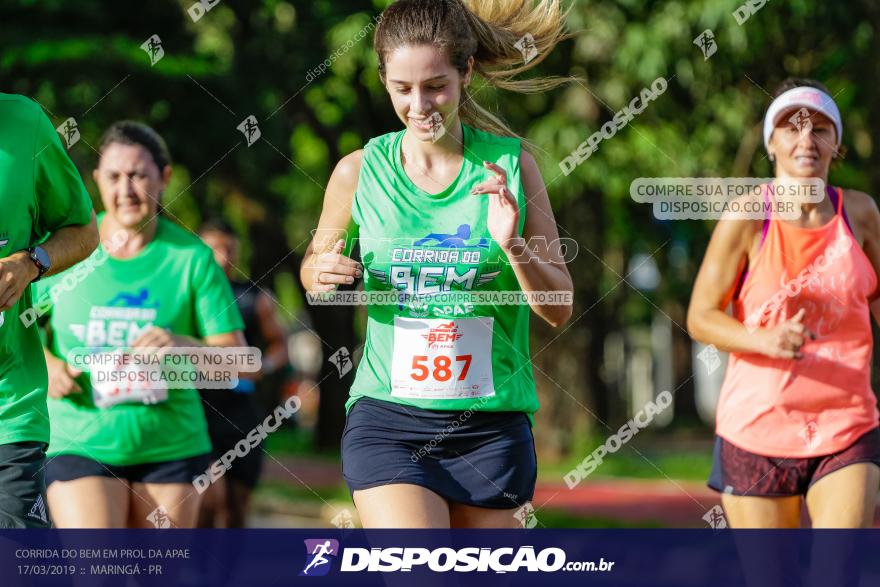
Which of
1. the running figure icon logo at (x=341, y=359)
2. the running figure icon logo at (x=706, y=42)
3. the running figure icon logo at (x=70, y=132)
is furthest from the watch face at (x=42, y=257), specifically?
the running figure icon logo at (x=706, y=42)

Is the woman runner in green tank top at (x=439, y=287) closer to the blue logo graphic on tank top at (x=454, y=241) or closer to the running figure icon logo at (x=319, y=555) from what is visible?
the blue logo graphic on tank top at (x=454, y=241)

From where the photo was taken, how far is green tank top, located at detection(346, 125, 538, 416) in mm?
3934

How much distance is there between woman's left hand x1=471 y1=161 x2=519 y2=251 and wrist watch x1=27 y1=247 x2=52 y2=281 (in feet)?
3.80

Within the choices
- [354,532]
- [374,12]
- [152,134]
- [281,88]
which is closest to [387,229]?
[354,532]

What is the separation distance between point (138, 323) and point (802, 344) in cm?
247

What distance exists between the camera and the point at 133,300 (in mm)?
5395

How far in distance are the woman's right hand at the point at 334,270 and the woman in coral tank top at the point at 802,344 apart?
4.54 ft

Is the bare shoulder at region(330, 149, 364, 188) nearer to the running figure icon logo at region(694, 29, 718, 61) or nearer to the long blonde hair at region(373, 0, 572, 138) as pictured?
the long blonde hair at region(373, 0, 572, 138)

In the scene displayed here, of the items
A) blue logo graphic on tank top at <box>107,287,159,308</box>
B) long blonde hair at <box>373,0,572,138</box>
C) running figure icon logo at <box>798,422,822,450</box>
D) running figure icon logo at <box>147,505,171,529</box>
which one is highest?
long blonde hair at <box>373,0,572,138</box>

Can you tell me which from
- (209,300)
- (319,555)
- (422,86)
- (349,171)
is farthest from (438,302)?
(209,300)

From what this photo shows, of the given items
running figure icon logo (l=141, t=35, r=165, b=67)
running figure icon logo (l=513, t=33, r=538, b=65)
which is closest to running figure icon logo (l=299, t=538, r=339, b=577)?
running figure icon logo (l=513, t=33, r=538, b=65)

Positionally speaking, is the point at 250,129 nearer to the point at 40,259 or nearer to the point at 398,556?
the point at 40,259

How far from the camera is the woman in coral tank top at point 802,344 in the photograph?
4.51 m

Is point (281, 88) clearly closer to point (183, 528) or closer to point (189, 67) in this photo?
point (189, 67)
